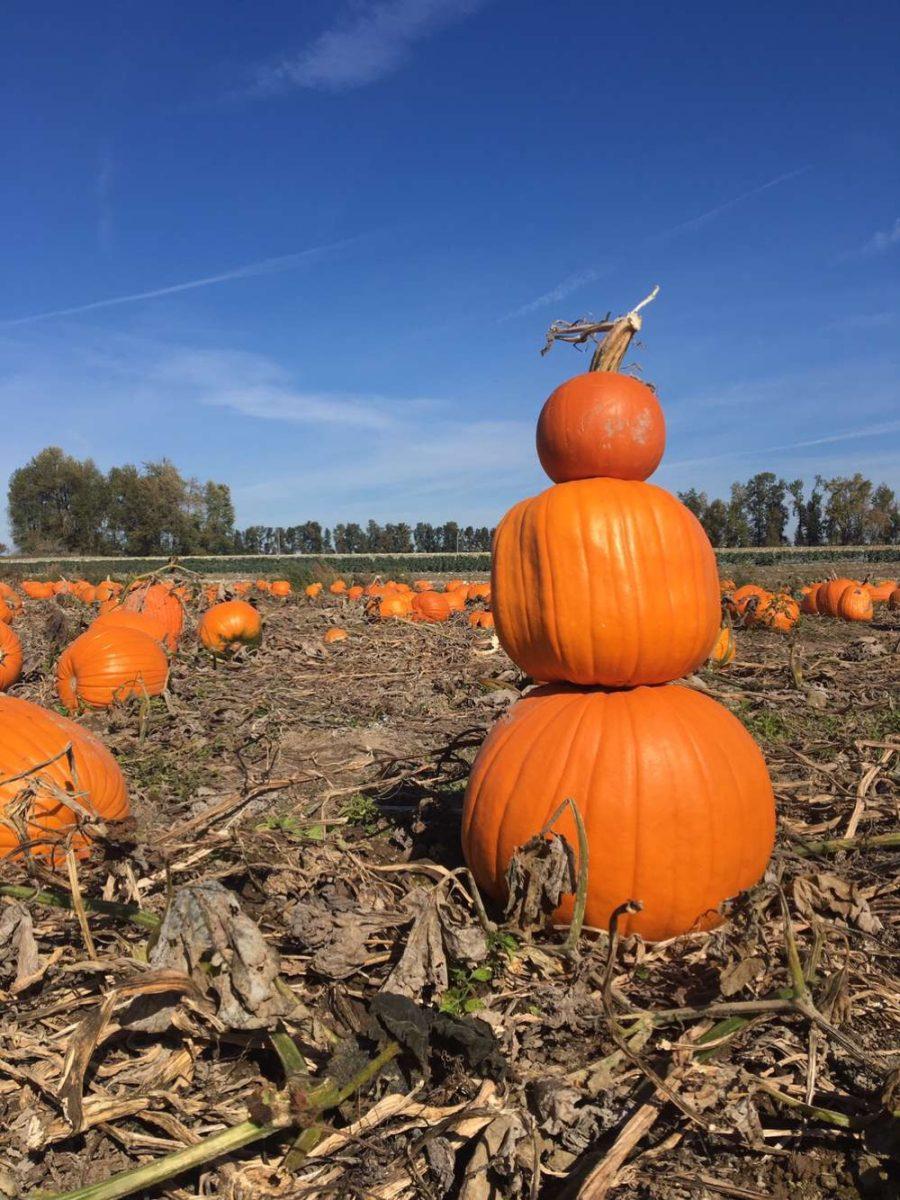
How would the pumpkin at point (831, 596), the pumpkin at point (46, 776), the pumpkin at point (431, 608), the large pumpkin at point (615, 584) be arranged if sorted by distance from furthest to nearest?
the pumpkin at point (431, 608) < the pumpkin at point (831, 596) < the pumpkin at point (46, 776) < the large pumpkin at point (615, 584)

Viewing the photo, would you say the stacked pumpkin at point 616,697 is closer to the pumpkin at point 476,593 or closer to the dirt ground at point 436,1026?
the dirt ground at point 436,1026

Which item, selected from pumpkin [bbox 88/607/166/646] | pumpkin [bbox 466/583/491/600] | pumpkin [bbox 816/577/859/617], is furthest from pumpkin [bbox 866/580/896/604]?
pumpkin [bbox 88/607/166/646]

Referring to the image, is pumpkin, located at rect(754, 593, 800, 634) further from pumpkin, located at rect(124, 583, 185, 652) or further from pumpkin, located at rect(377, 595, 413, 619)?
pumpkin, located at rect(124, 583, 185, 652)

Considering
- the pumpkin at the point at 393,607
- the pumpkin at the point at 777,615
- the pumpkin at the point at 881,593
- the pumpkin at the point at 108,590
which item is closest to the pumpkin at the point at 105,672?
the pumpkin at the point at 108,590

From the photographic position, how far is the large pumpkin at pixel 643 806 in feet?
8.66

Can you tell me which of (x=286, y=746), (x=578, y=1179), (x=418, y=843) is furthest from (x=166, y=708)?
(x=578, y=1179)

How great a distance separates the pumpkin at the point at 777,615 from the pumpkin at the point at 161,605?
782cm

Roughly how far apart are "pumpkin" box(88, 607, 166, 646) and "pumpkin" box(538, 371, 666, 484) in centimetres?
594

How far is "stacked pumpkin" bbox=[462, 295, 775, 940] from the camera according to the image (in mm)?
2650

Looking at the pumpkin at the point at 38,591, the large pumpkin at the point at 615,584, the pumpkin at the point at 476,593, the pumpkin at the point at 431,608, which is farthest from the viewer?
the pumpkin at the point at 38,591

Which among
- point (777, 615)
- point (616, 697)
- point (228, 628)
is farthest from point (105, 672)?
point (777, 615)

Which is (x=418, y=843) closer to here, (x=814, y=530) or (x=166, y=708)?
(x=166, y=708)

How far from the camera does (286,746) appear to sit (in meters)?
5.78

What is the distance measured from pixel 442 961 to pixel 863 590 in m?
13.0
